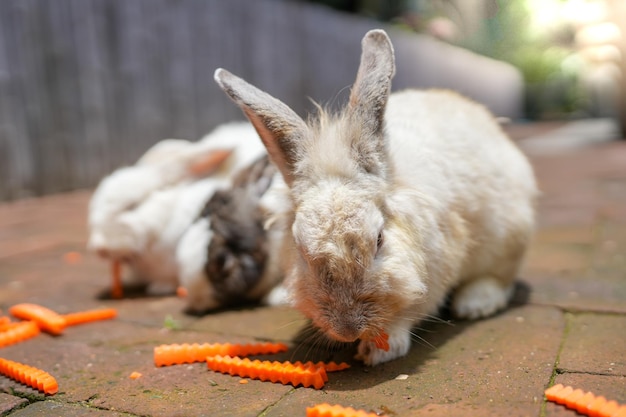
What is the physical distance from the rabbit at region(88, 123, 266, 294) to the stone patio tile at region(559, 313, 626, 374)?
1724 mm

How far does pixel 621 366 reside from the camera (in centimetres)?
211

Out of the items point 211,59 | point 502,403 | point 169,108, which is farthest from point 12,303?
point 211,59

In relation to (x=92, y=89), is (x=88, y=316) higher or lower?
lower

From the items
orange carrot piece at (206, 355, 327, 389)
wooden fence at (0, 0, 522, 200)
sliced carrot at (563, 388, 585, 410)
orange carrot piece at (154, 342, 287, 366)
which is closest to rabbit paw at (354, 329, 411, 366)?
orange carrot piece at (206, 355, 327, 389)

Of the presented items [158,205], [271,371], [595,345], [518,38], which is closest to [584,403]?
[595,345]

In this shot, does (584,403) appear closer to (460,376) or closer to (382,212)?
(460,376)

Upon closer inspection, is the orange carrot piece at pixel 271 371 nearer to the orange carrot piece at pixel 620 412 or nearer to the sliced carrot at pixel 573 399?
the sliced carrot at pixel 573 399

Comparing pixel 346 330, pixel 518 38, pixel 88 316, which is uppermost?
pixel 518 38

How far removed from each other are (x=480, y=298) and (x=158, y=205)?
1743 millimetres

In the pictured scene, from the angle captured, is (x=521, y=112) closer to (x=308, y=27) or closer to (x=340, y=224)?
(x=308, y=27)

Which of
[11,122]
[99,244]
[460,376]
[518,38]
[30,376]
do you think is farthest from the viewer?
[518,38]

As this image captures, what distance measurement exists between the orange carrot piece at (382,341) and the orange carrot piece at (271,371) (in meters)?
0.20

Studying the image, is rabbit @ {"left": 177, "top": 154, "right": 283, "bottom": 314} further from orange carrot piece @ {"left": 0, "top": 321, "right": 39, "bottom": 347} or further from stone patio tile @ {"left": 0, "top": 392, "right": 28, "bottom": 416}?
stone patio tile @ {"left": 0, "top": 392, "right": 28, "bottom": 416}

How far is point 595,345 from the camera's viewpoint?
2.32 m
